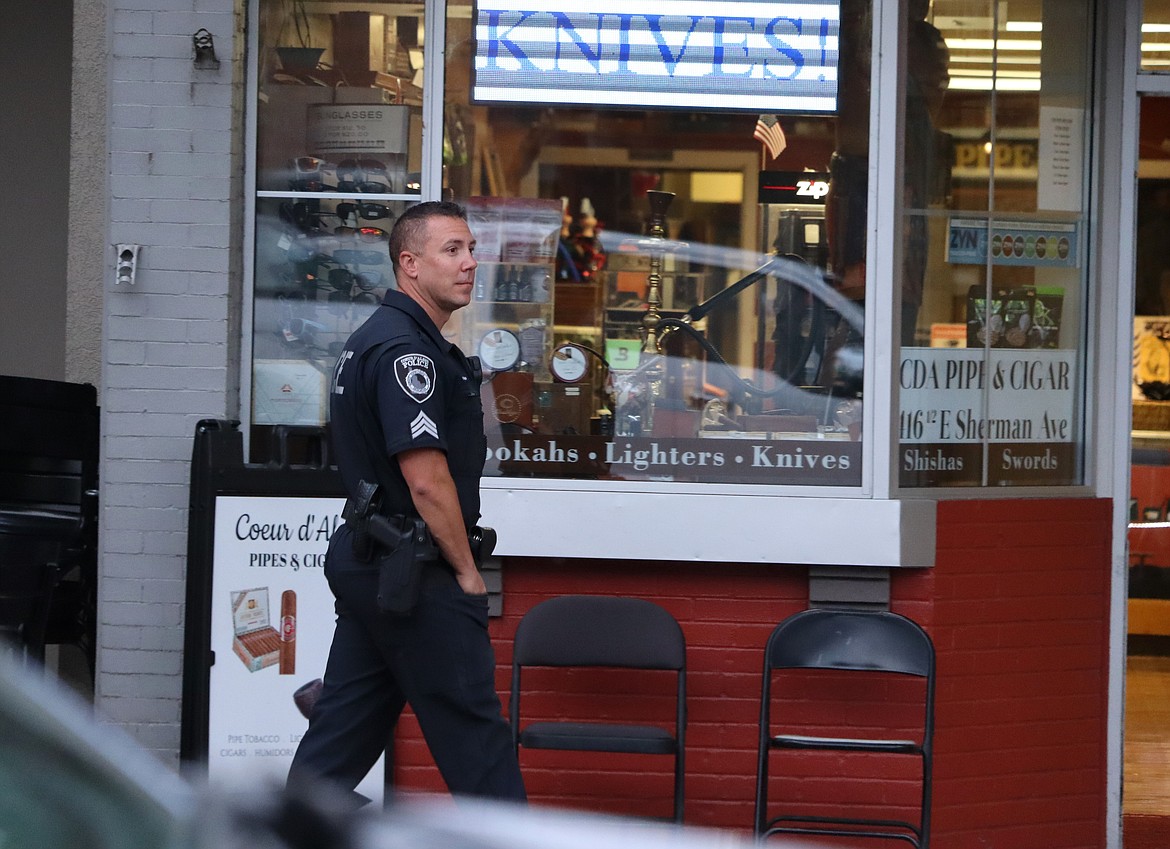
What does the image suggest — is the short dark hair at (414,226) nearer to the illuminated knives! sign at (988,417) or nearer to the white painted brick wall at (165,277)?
the white painted brick wall at (165,277)

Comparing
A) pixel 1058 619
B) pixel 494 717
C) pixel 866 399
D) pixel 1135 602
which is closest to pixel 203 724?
pixel 494 717

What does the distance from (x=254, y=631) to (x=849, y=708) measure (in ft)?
6.46

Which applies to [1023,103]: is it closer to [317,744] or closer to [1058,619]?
[1058,619]

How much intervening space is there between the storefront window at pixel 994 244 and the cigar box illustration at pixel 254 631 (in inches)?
84.3

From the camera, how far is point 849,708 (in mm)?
4707

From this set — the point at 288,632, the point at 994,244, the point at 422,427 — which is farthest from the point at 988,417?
the point at 288,632

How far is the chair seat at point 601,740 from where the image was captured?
429cm

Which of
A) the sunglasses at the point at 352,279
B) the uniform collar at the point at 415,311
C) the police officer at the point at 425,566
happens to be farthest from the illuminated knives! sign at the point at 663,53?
the uniform collar at the point at 415,311

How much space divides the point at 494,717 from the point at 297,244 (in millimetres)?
2092

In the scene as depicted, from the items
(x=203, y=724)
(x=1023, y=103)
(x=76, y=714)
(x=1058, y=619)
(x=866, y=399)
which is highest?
(x=1023, y=103)

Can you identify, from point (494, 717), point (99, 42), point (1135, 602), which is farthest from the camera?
point (1135, 602)

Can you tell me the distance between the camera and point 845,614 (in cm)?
455

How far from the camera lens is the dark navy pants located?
353cm

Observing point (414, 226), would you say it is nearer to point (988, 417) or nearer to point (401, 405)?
point (401, 405)
